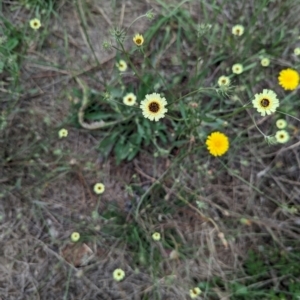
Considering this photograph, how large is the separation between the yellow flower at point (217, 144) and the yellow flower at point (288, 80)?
1.55 feet

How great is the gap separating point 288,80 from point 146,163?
91 cm

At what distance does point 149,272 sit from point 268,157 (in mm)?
948

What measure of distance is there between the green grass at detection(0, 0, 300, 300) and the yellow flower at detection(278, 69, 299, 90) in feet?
0.48

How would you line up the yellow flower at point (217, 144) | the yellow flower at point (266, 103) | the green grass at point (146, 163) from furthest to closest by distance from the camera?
1. the green grass at point (146, 163)
2. the yellow flower at point (217, 144)
3. the yellow flower at point (266, 103)

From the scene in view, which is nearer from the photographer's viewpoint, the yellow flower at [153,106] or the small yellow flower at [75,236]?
the yellow flower at [153,106]

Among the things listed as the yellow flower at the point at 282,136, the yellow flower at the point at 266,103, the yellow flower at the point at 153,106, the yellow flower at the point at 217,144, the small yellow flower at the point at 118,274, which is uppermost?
the yellow flower at the point at 266,103

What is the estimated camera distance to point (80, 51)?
8.55ft

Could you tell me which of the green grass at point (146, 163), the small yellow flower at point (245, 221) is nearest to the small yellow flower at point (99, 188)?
the green grass at point (146, 163)

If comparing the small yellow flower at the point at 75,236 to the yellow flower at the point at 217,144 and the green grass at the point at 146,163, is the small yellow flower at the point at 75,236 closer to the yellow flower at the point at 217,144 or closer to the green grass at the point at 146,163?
the green grass at the point at 146,163

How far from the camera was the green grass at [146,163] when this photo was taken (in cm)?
239

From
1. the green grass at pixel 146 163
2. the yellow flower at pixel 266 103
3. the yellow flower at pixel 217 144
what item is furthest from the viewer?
the green grass at pixel 146 163

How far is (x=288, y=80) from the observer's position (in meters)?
2.31

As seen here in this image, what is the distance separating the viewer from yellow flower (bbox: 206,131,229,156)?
2.17m

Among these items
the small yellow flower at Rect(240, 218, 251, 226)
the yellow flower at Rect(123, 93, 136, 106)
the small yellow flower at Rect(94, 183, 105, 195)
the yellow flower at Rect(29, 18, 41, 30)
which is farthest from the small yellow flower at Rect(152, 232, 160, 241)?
the yellow flower at Rect(29, 18, 41, 30)
